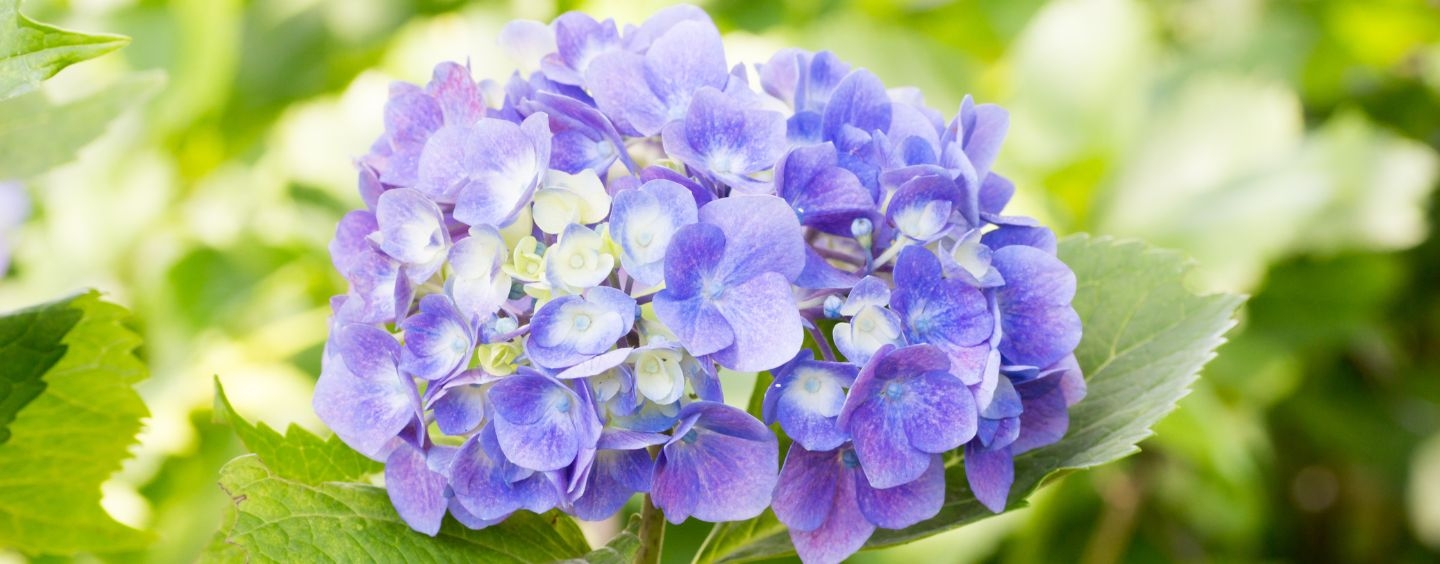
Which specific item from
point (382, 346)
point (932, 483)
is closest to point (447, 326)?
point (382, 346)

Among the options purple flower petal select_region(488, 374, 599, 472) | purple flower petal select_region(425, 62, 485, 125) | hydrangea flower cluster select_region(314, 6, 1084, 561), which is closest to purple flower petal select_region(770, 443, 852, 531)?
hydrangea flower cluster select_region(314, 6, 1084, 561)

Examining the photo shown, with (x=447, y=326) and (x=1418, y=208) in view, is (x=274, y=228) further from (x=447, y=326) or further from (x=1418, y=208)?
(x=1418, y=208)

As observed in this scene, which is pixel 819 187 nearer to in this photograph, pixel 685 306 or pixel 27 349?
pixel 685 306

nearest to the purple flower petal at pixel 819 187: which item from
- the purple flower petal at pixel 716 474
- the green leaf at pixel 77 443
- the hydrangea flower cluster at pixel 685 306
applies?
the hydrangea flower cluster at pixel 685 306

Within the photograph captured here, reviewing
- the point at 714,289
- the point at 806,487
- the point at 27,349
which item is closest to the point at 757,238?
the point at 714,289

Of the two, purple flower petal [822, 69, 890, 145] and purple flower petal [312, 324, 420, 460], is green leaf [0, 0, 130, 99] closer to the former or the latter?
purple flower petal [312, 324, 420, 460]

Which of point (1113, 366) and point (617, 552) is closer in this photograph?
point (617, 552)
